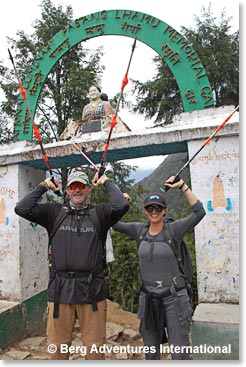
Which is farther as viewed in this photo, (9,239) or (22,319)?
(9,239)

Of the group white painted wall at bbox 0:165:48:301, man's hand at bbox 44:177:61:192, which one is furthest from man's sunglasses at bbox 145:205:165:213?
white painted wall at bbox 0:165:48:301

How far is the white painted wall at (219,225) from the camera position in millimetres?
3609

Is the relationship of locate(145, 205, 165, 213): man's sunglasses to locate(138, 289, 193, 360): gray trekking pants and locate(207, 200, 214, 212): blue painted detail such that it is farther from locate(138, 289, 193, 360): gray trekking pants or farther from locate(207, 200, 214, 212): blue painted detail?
locate(207, 200, 214, 212): blue painted detail

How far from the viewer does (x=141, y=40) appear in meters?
4.36

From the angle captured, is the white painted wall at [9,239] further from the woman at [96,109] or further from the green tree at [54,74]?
the green tree at [54,74]

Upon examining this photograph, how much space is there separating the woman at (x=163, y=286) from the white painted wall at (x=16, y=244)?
2.56 meters

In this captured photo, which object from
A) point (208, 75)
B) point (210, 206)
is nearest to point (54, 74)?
point (208, 75)

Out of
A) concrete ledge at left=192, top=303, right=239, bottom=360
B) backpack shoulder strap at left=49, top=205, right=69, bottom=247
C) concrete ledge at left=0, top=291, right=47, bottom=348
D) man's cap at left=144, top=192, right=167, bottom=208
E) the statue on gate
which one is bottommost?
concrete ledge at left=0, top=291, right=47, bottom=348

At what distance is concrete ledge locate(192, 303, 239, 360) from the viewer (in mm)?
3238

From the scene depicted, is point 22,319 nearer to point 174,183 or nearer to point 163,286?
point 163,286

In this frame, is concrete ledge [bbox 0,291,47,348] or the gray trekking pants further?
concrete ledge [bbox 0,291,47,348]

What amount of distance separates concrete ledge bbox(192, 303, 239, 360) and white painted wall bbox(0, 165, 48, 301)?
254 centimetres

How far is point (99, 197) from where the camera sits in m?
8.74

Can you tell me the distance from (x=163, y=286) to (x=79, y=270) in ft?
2.20
